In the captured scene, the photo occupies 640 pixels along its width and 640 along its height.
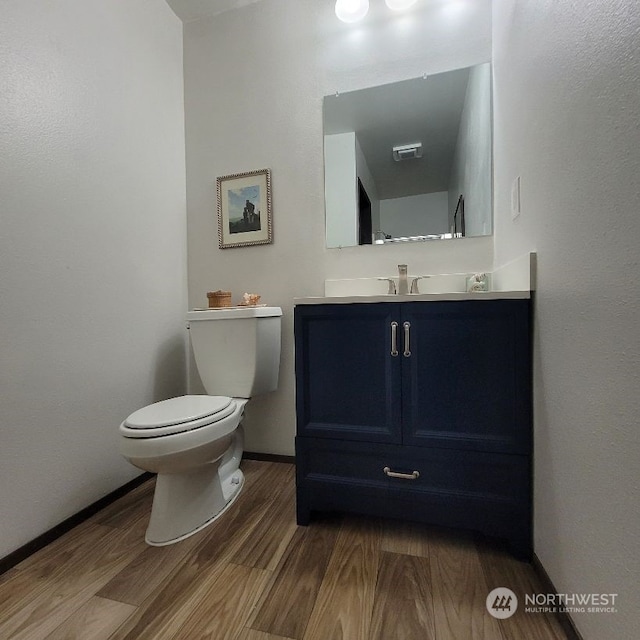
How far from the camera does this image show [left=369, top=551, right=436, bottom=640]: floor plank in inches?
31.1

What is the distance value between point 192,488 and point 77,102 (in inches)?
62.1

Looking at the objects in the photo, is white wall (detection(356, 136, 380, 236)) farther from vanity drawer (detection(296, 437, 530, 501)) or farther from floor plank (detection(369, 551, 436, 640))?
floor plank (detection(369, 551, 436, 640))

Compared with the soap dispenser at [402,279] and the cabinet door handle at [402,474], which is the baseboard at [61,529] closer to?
the cabinet door handle at [402,474]

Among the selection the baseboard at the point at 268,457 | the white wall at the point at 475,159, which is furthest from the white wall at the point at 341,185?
the baseboard at the point at 268,457

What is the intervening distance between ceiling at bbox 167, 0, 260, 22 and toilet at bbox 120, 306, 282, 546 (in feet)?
5.59

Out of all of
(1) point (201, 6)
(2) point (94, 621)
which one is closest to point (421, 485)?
(2) point (94, 621)

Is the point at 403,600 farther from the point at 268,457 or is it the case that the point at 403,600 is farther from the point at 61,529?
the point at 61,529

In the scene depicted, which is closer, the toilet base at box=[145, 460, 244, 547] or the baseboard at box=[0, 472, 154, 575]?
the baseboard at box=[0, 472, 154, 575]

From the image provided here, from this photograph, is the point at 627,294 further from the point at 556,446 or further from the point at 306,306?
the point at 306,306

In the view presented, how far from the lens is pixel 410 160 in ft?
5.31

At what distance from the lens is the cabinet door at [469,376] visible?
1.00m

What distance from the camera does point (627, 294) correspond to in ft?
1.82

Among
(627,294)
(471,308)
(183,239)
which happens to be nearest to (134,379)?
(183,239)

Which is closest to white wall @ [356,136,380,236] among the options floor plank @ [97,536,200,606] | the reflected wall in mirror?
the reflected wall in mirror
